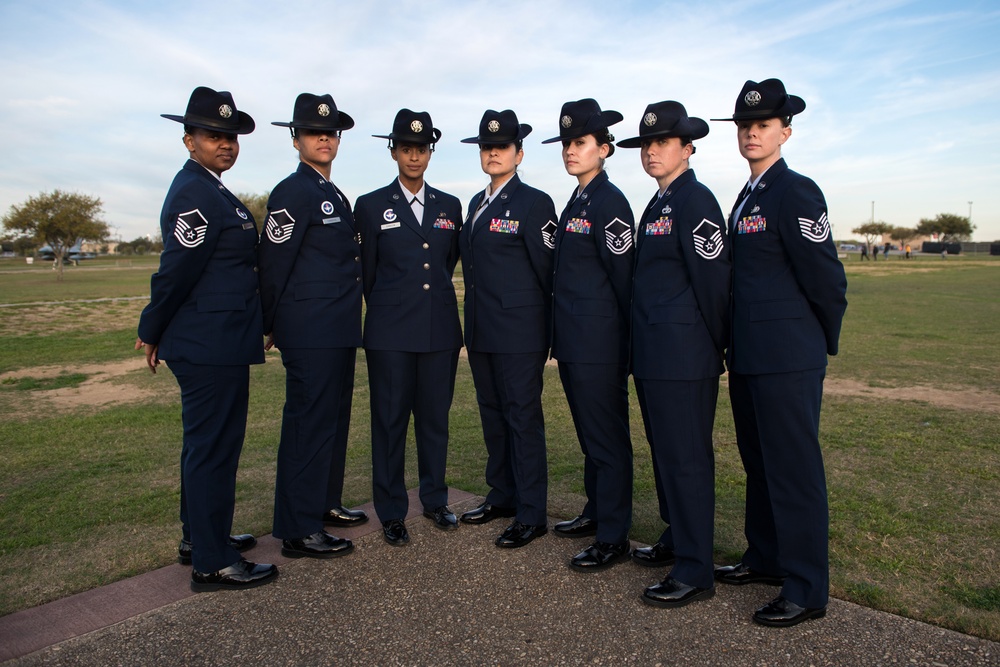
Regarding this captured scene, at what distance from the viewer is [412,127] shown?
4.09 m

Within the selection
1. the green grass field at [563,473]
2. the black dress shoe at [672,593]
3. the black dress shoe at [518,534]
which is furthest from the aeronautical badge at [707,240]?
the black dress shoe at [518,534]

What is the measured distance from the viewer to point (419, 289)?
4133 millimetres

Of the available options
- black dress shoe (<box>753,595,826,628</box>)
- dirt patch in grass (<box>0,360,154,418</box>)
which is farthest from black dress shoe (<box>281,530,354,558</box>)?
dirt patch in grass (<box>0,360,154,418</box>)

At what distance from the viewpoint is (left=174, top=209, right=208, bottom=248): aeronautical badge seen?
3426 millimetres

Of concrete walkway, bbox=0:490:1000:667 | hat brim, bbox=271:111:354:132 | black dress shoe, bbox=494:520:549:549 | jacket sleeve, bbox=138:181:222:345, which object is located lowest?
concrete walkway, bbox=0:490:1000:667

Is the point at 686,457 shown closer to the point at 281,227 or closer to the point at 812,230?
the point at 812,230

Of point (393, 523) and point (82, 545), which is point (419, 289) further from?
point (82, 545)

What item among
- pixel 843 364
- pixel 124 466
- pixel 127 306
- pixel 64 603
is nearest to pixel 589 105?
pixel 64 603

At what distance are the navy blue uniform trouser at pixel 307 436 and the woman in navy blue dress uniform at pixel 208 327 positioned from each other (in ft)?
0.86

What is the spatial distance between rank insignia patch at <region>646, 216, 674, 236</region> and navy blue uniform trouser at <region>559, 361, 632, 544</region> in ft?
2.30

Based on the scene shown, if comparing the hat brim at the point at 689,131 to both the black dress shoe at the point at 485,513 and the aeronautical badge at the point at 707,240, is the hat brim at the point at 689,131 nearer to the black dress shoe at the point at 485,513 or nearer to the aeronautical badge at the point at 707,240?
the aeronautical badge at the point at 707,240

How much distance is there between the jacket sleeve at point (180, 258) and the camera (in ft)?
11.2

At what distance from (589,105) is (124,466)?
4.03 m

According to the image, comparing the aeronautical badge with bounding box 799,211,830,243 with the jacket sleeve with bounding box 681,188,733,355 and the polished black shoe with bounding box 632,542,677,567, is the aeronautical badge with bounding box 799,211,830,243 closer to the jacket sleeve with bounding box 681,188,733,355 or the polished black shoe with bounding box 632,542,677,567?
the jacket sleeve with bounding box 681,188,733,355
